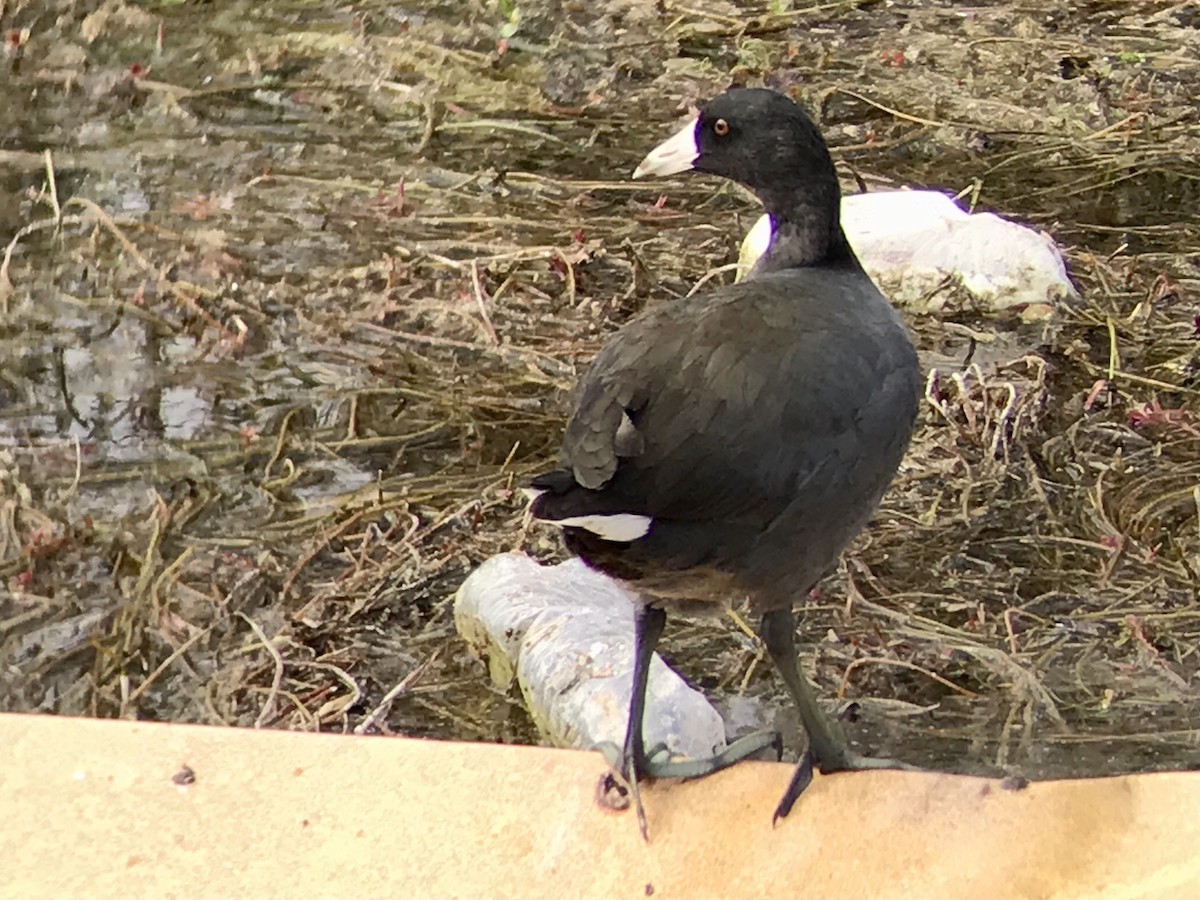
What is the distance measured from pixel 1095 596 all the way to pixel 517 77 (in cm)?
211

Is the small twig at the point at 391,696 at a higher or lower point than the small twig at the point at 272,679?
lower

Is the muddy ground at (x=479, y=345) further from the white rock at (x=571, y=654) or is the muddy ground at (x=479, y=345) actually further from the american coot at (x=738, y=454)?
the american coot at (x=738, y=454)

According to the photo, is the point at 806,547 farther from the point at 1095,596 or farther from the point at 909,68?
the point at 909,68

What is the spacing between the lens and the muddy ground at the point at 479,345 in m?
2.05

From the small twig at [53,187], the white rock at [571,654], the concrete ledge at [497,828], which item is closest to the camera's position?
the concrete ledge at [497,828]

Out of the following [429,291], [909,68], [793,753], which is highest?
[909,68]

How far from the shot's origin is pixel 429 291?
285cm

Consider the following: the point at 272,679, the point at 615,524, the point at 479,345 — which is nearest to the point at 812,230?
the point at 615,524

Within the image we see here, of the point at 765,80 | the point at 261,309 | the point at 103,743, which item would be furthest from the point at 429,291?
the point at 103,743

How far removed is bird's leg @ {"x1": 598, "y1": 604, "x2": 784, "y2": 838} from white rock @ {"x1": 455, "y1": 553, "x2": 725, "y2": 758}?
0.12 metres

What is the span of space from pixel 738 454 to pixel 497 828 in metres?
0.48

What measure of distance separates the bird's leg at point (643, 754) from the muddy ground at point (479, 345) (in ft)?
1.35

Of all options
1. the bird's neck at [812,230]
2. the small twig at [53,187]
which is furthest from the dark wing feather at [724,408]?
the small twig at [53,187]

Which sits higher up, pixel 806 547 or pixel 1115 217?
pixel 806 547
